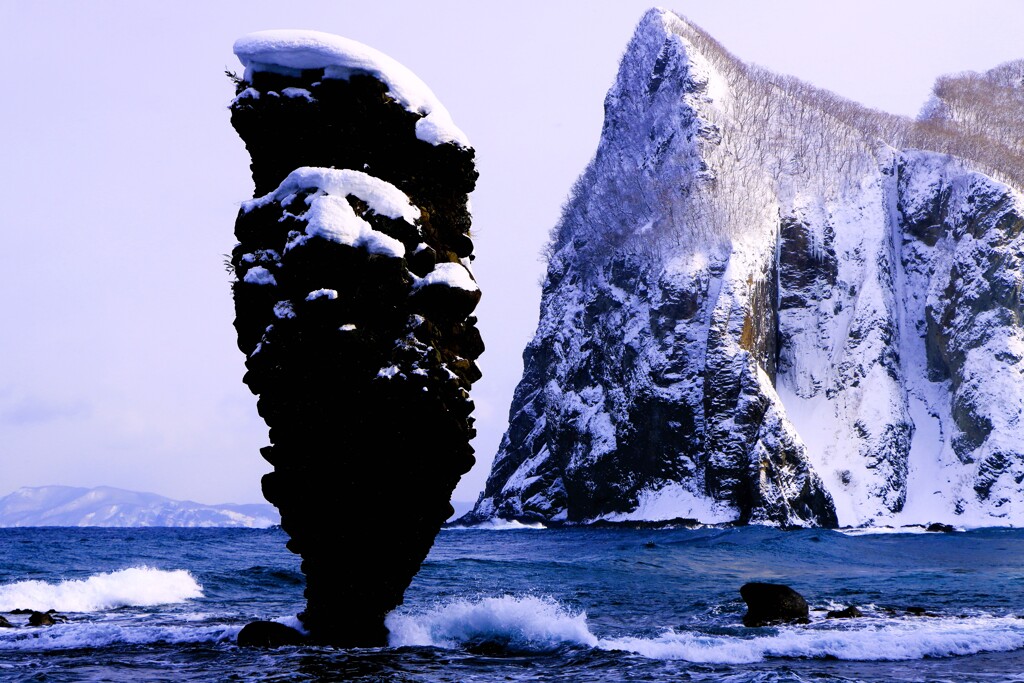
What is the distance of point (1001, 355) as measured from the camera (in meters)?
91.9

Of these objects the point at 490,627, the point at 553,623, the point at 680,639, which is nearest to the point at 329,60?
the point at 490,627

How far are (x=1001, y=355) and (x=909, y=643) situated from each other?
88.1 m

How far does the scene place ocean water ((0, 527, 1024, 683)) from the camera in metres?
12.2

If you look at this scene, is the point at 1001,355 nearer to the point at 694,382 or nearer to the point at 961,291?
the point at 961,291

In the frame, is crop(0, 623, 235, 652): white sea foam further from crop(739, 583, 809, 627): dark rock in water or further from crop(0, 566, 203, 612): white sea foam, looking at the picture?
crop(739, 583, 809, 627): dark rock in water

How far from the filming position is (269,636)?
13875 mm

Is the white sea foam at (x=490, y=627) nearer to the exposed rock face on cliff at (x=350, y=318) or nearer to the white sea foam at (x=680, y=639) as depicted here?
the white sea foam at (x=680, y=639)

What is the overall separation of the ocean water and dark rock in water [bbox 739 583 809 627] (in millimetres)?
563

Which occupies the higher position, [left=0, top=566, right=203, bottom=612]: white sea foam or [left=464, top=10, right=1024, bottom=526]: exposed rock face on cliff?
[left=464, top=10, right=1024, bottom=526]: exposed rock face on cliff

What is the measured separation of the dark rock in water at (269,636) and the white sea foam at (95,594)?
13.0 metres

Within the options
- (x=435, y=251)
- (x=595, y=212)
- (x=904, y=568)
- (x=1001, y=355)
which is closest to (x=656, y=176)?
(x=595, y=212)

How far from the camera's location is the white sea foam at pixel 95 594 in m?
25.9

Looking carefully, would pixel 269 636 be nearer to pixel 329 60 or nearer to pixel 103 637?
pixel 103 637

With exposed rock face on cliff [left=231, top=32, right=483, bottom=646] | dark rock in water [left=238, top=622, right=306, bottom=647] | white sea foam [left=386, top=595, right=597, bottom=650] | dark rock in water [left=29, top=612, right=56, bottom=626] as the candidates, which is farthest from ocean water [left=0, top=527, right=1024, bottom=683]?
exposed rock face on cliff [left=231, top=32, right=483, bottom=646]
